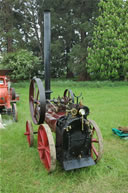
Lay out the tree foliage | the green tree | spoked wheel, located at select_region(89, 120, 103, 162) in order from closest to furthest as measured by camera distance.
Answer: spoked wheel, located at select_region(89, 120, 103, 162), the green tree, the tree foliage

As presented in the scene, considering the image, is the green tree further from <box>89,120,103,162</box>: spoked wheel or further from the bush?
<box>89,120,103,162</box>: spoked wheel

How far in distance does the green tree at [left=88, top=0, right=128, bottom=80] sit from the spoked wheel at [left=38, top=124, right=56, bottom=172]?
1313cm

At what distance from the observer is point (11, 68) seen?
16.5 metres

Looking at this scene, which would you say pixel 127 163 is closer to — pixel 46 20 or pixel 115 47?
pixel 46 20

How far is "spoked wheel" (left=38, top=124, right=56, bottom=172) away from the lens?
2.63 metres

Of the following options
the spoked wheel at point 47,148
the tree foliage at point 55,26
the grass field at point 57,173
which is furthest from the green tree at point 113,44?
the spoked wheel at point 47,148

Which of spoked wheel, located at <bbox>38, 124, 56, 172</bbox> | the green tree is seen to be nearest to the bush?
the green tree

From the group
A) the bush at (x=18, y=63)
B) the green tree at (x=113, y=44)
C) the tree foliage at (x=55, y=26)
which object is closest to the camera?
the green tree at (x=113, y=44)

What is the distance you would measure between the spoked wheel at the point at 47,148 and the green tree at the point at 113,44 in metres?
13.1

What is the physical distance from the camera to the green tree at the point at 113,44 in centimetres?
1537

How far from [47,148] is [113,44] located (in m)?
14.7

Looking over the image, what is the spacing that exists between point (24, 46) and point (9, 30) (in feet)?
7.52

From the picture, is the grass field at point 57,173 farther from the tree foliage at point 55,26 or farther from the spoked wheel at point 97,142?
the tree foliage at point 55,26

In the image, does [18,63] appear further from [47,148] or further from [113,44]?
[47,148]
